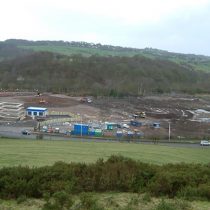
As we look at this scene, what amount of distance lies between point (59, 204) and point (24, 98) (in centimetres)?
5423

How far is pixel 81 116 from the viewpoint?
46.4 metres

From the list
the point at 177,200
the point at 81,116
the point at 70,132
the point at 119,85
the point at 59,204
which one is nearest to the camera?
the point at 59,204

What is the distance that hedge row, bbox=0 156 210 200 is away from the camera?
7.95 meters

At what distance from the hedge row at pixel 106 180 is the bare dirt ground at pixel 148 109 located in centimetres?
2797

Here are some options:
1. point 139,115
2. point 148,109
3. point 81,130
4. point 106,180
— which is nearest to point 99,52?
point 148,109

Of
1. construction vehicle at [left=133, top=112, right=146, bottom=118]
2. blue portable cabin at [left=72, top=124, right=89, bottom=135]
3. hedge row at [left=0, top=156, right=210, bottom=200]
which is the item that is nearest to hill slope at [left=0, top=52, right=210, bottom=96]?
construction vehicle at [left=133, top=112, right=146, bottom=118]

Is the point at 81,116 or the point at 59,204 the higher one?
the point at 59,204

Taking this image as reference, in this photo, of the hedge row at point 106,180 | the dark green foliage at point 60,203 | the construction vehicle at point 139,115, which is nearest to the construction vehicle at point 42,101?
the construction vehicle at point 139,115

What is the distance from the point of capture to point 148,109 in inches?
A: 2125

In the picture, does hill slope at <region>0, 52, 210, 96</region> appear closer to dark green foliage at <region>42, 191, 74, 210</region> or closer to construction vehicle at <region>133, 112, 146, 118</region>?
construction vehicle at <region>133, 112, 146, 118</region>

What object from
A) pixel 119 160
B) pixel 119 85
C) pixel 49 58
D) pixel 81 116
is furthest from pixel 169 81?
pixel 119 160

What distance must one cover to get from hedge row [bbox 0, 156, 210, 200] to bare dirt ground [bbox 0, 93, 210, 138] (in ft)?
91.8

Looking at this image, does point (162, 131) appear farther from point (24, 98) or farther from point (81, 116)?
point (24, 98)

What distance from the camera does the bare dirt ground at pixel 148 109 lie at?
41.5 meters
